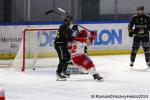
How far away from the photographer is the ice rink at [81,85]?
7668 mm

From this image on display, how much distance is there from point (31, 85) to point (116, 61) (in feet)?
14.0

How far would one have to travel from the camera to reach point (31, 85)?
29.8 feet

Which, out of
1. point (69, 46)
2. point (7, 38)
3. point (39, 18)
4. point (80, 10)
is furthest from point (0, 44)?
point (69, 46)

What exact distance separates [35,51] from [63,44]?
7.66ft

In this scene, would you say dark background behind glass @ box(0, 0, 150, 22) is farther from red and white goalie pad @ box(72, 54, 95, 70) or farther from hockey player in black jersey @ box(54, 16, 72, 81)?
red and white goalie pad @ box(72, 54, 95, 70)

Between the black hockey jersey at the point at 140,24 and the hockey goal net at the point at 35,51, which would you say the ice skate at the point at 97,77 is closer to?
the black hockey jersey at the point at 140,24

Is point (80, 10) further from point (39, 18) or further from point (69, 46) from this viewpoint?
point (69, 46)

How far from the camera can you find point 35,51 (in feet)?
38.4

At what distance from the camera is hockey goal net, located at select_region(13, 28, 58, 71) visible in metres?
11.6

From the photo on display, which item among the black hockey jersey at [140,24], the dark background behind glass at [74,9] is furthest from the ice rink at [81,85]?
the dark background behind glass at [74,9]

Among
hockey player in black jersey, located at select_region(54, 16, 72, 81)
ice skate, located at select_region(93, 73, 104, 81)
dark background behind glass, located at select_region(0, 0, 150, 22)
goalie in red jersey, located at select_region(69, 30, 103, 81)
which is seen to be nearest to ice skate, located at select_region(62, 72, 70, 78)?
hockey player in black jersey, located at select_region(54, 16, 72, 81)

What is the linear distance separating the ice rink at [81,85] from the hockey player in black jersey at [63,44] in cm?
24

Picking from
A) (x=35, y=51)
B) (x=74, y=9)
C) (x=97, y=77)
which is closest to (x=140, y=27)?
(x=97, y=77)

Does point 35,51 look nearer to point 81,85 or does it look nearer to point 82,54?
point 82,54
